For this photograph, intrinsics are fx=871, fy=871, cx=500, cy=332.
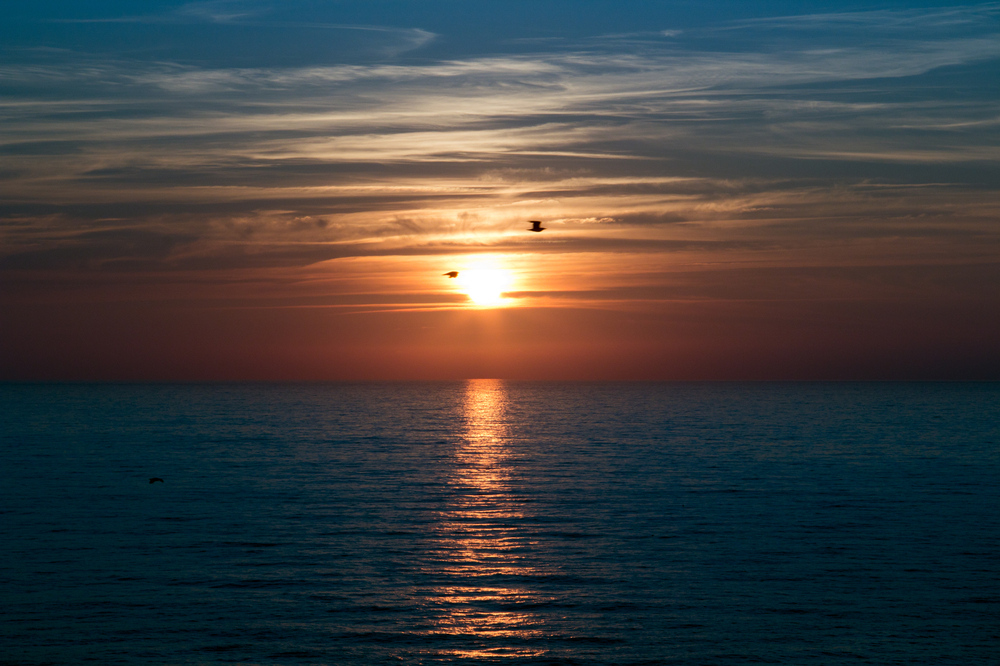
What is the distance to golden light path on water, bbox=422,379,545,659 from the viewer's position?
26766mm

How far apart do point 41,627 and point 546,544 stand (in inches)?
818

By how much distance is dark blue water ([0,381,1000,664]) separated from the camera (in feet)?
86.3

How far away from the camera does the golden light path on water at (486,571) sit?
26766mm

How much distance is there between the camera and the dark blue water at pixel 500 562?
86.3 ft

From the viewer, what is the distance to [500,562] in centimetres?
3616

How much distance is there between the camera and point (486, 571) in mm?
34688

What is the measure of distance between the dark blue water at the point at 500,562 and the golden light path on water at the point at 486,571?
133 mm

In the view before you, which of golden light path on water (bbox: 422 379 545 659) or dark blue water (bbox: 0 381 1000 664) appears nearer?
dark blue water (bbox: 0 381 1000 664)

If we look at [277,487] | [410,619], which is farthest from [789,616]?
[277,487]

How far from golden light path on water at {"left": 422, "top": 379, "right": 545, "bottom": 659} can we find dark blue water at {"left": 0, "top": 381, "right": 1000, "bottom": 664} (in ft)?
0.44

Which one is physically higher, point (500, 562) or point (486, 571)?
point (486, 571)

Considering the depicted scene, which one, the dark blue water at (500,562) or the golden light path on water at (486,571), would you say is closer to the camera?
the dark blue water at (500,562)

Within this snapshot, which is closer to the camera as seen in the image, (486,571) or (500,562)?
(486,571)

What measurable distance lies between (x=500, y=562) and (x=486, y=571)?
1.57m
